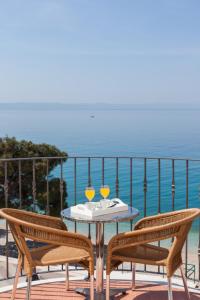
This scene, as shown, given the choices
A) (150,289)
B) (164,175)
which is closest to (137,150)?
(164,175)

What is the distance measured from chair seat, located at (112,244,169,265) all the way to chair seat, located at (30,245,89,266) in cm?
23

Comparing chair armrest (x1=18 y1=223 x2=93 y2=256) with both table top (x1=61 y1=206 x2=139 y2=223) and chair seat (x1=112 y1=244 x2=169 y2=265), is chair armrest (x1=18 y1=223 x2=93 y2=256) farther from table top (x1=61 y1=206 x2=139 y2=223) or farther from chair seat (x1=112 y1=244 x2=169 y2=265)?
chair seat (x1=112 y1=244 x2=169 y2=265)

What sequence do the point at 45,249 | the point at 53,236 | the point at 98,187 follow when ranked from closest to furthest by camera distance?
the point at 53,236 → the point at 45,249 → the point at 98,187

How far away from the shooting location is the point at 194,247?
15.1 meters

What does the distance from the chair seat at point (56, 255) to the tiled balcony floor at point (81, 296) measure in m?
0.53

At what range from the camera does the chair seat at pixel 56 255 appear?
2719mm

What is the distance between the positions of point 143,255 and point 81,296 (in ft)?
2.50

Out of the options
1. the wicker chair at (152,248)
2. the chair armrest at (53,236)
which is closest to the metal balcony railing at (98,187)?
the wicker chair at (152,248)

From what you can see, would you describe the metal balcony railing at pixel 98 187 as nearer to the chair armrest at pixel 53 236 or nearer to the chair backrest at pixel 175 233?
the chair backrest at pixel 175 233

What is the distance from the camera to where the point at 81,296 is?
3277 millimetres

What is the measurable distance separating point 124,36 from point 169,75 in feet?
34.2

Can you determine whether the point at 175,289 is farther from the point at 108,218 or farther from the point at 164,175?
the point at 164,175

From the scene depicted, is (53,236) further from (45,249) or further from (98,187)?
(98,187)

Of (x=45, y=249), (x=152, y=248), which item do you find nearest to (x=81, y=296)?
(x=45, y=249)
